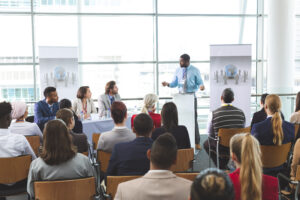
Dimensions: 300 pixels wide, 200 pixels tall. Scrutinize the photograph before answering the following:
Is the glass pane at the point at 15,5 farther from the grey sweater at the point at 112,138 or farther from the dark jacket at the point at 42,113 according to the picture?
the grey sweater at the point at 112,138

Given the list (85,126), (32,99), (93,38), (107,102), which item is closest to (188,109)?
(107,102)

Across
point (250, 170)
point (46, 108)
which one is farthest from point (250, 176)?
point (46, 108)

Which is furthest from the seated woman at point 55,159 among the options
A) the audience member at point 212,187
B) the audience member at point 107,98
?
the audience member at point 107,98

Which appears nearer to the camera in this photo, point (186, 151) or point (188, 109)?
point (186, 151)

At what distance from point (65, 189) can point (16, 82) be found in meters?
6.39

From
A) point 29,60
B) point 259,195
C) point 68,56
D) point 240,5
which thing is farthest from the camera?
point 240,5

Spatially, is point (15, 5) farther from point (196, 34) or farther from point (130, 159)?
point (130, 159)

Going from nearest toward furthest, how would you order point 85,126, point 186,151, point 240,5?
point 186,151, point 85,126, point 240,5

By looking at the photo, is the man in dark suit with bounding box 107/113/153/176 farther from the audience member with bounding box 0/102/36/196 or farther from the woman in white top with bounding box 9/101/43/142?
the woman in white top with bounding box 9/101/43/142

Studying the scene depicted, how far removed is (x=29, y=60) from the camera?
26.9 feet

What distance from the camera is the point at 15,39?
27.1 feet

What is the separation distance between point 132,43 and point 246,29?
116 inches

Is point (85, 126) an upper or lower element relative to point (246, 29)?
lower

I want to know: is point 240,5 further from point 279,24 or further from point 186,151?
point 186,151
